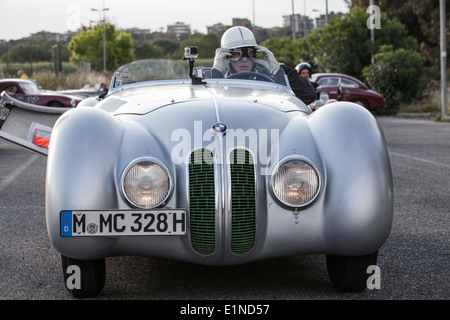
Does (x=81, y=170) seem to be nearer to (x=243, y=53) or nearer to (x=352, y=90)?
(x=243, y=53)

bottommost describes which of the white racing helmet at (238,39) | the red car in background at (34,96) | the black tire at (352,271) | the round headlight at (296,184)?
A: the black tire at (352,271)

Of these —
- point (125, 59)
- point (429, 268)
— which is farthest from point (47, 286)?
point (125, 59)

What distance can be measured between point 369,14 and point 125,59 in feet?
155

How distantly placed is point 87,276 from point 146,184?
654 mm

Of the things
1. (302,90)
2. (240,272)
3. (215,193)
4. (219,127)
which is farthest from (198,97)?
(302,90)

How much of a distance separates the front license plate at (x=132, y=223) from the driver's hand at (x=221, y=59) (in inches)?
106

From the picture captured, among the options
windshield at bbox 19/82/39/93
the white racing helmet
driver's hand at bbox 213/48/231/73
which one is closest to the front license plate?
driver's hand at bbox 213/48/231/73

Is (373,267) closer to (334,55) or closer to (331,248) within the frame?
(331,248)

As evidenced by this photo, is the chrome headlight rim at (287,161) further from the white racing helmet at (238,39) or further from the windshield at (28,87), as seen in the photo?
the windshield at (28,87)

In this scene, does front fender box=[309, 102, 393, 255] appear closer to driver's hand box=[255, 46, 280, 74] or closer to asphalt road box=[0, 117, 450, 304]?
asphalt road box=[0, 117, 450, 304]

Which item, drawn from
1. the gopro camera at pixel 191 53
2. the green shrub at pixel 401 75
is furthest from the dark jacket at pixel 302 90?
the green shrub at pixel 401 75

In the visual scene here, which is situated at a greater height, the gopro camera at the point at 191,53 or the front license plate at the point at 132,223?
the gopro camera at the point at 191,53

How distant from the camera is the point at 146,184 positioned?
4488 millimetres

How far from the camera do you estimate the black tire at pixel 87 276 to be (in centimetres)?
463
